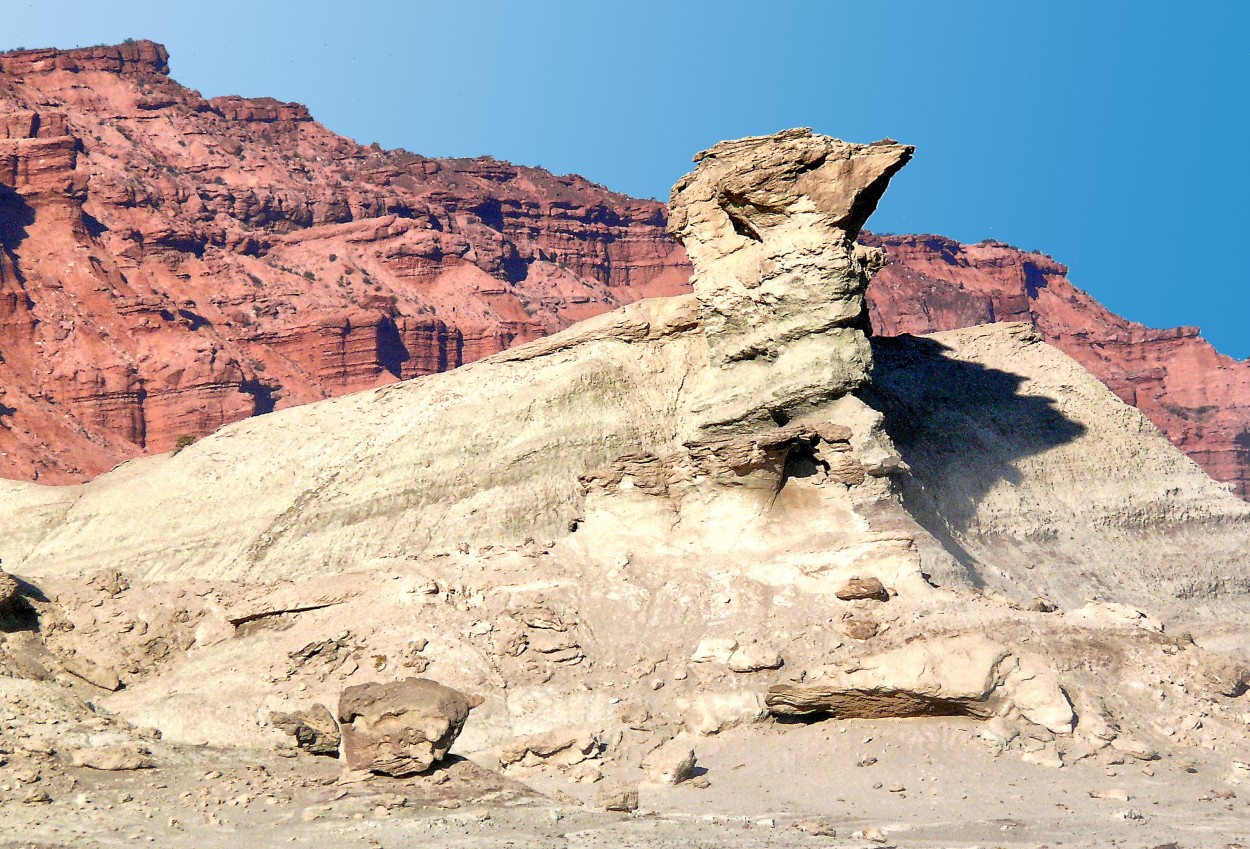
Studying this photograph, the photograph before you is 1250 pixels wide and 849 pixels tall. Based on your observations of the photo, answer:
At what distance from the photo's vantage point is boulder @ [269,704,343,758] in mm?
14883

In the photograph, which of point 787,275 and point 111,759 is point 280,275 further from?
point 111,759

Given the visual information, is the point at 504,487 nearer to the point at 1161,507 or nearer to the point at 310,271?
the point at 1161,507

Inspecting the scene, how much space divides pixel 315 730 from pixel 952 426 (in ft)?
39.4

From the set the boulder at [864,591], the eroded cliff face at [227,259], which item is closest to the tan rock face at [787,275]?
the boulder at [864,591]

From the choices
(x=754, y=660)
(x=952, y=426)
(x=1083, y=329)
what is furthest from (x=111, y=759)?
(x=1083, y=329)

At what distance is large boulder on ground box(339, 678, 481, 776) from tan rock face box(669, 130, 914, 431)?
284 inches

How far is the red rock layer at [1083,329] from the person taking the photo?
252 ft

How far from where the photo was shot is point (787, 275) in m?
18.9

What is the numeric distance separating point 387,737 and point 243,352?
54.2 metres

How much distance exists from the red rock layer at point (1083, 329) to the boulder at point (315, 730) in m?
60.9

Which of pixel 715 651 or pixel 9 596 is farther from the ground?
pixel 9 596

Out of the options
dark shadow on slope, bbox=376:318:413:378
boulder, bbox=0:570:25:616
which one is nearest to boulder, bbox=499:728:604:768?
boulder, bbox=0:570:25:616

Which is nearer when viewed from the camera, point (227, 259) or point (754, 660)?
point (754, 660)

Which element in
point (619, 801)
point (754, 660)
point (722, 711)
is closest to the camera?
point (619, 801)
